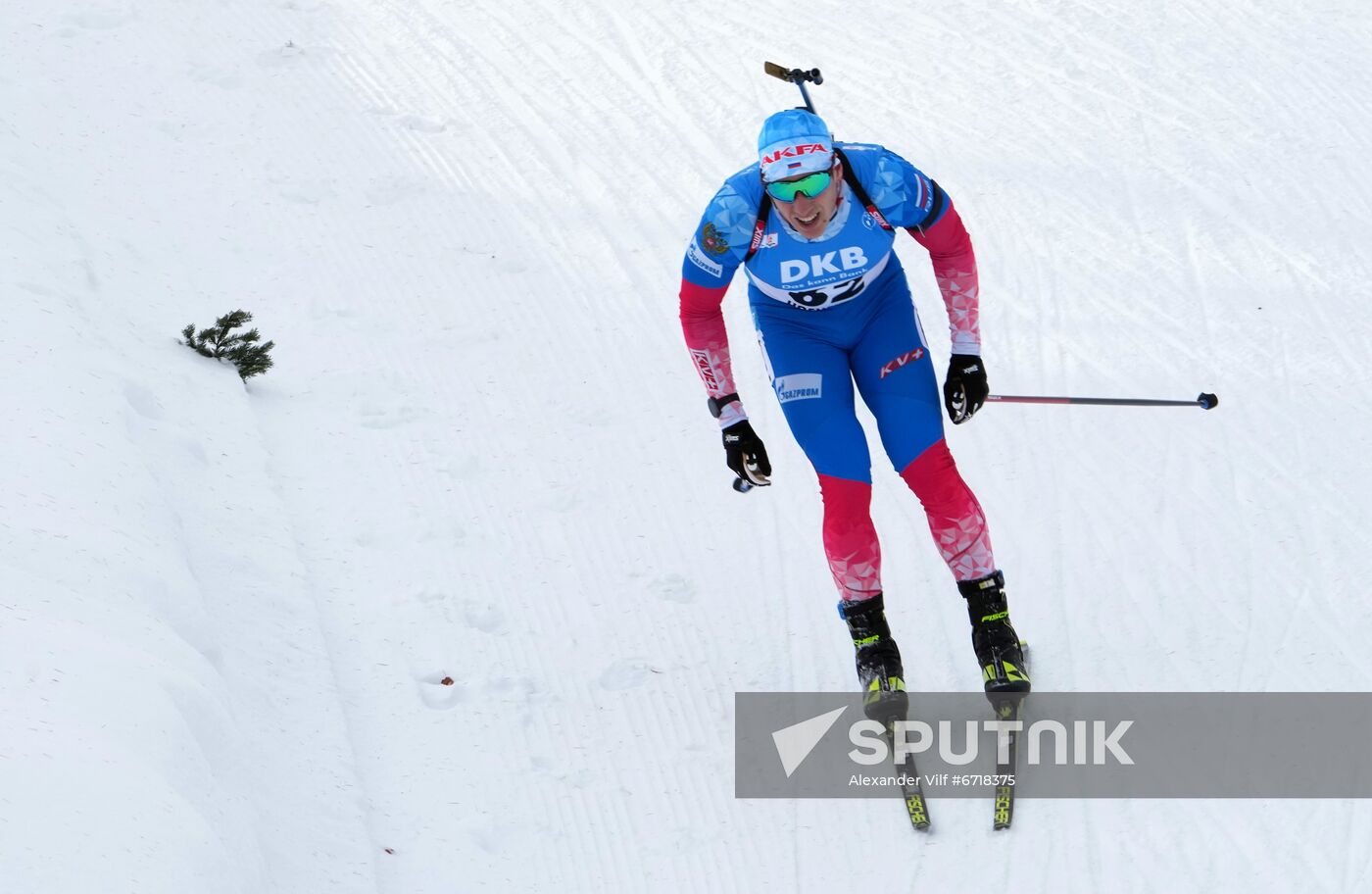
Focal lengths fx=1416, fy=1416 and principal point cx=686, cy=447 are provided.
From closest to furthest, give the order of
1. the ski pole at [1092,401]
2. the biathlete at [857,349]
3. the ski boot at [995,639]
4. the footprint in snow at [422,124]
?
the biathlete at [857,349] → the ski boot at [995,639] → the ski pole at [1092,401] → the footprint in snow at [422,124]

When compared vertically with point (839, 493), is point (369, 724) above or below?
below

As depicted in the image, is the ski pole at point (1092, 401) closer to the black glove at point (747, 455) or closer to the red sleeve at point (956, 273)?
the red sleeve at point (956, 273)

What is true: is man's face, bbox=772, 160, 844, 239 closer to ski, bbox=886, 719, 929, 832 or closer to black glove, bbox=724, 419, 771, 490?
black glove, bbox=724, 419, 771, 490

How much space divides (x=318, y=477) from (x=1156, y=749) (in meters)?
3.77

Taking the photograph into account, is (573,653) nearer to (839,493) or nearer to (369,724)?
(369,724)

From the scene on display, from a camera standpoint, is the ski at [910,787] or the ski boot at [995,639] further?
the ski boot at [995,639]

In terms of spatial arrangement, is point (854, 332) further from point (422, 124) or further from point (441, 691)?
point (422, 124)

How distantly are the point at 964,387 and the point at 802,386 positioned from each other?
579 mm

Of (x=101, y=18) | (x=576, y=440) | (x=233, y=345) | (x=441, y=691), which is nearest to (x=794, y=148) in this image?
(x=441, y=691)

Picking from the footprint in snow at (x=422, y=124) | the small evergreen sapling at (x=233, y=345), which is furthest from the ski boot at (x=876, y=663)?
the footprint in snow at (x=422, y=124)

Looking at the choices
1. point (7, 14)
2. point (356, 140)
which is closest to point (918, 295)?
point (356, 140)

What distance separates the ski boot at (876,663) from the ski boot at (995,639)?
11.4 inches

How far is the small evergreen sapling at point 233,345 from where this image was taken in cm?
703

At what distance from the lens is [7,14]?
10.9 meters
